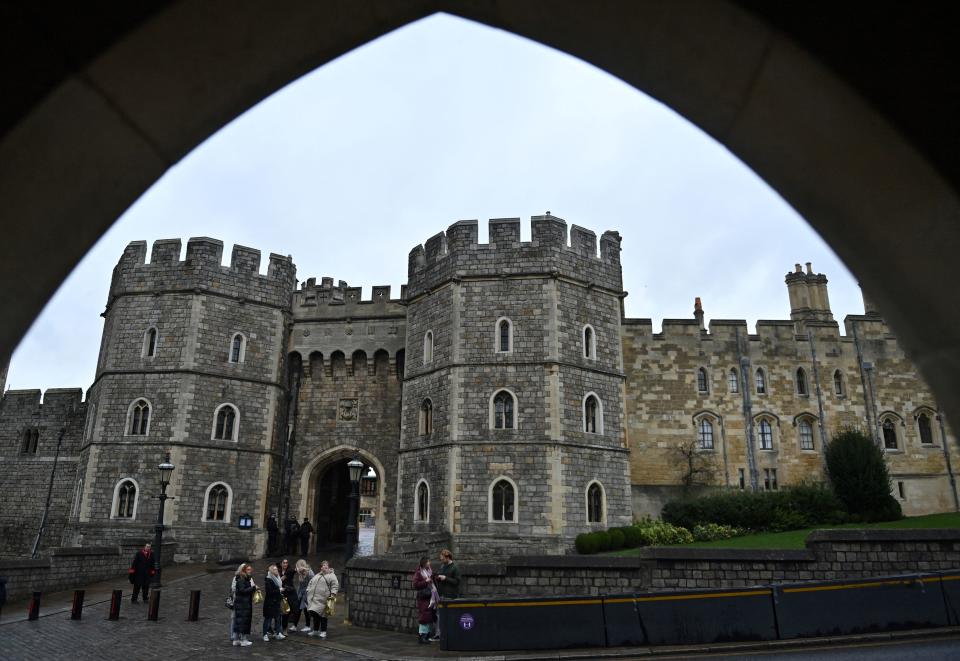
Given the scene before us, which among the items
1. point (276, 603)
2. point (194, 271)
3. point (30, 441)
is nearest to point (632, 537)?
point (276, 603)

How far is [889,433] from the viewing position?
2812 cm

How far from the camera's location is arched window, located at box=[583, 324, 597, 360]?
2292 cm

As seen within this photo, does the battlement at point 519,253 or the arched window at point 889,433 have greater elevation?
the battlement at point 519,253

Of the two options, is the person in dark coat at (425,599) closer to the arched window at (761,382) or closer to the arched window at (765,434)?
the arched window at (765,434)

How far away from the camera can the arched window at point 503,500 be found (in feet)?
68.2

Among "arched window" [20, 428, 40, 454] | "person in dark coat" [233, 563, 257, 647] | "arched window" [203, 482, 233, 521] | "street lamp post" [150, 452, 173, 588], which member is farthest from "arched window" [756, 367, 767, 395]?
"arched window" [20, 428, 40, 454]

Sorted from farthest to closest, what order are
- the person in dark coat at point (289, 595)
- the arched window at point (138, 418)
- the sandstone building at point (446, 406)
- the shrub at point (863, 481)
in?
1. the arched window at point (138, 418)
2. the shrub at point (863, 481)
3. the sandstone building at point (446, 406)
4. the person in dark coat at point (289, 595)

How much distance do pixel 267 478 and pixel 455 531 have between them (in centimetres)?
828

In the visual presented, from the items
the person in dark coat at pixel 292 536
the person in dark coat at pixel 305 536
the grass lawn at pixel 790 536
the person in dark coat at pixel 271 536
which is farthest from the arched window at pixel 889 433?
the person in dark coat at pixel 271 536

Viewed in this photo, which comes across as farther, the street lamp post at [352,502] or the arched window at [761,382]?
the arched window at [761,382]

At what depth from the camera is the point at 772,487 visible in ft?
88.5

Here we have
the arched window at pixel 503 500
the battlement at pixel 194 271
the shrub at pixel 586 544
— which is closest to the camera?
the shrub at pixel 586 544

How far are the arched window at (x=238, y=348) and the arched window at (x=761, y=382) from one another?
1978 cm

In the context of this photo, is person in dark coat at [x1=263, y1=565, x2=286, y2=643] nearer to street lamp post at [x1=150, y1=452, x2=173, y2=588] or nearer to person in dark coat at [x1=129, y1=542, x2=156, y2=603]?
street lamp post at [x1=150, y1=452, x2=173, y2=588]
